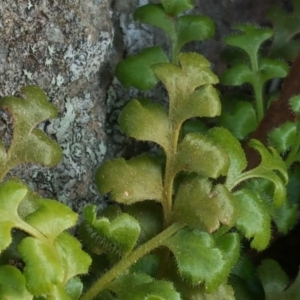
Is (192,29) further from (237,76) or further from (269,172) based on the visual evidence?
(269,172)

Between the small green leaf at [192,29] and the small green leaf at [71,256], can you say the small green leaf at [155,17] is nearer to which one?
the small green leaf at [192,29]

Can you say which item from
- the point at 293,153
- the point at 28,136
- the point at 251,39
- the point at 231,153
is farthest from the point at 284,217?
the point at 28,136

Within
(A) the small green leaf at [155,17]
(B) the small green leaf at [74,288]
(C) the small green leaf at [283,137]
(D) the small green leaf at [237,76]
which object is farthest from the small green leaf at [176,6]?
(B) the small green leaf at [74,288]

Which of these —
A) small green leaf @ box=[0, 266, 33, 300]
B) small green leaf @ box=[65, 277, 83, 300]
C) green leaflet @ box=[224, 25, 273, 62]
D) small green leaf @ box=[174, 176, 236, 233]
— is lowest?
small green leaf @ box=[65, 277, 83, 300]

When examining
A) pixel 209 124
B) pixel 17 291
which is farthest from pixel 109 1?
pixel 17 291

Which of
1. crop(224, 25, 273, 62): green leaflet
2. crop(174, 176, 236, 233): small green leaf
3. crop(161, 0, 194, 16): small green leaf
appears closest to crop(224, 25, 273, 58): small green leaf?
crop(224, 25, 273, 62): green leaflet

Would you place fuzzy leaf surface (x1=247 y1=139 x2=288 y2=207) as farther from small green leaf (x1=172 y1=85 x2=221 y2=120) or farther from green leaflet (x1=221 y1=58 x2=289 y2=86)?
green leaflet (x1=221 y1=58 x2=289 y2=86)
